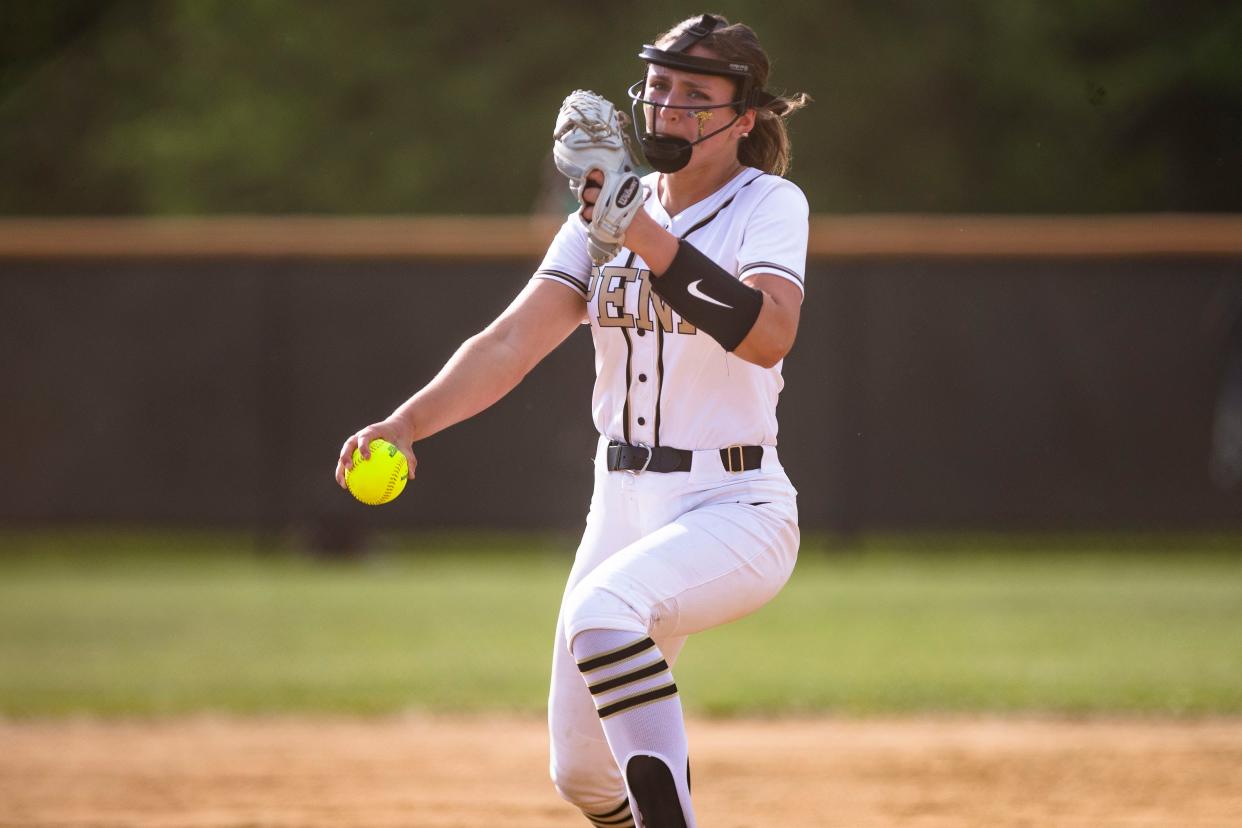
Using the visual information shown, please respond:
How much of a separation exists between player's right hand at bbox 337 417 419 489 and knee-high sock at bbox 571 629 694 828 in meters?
0.56

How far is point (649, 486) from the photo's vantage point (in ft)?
12.2

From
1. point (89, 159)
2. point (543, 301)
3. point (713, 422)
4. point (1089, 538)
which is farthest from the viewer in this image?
point (89, 159)

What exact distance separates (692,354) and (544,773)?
261 cm

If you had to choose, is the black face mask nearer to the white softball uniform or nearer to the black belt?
the white softball uniform

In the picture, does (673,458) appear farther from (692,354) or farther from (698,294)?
(698,294)

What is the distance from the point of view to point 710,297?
3.35 meters

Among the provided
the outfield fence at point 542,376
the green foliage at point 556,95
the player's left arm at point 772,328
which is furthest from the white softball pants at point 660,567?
the green foliage at point 556,95

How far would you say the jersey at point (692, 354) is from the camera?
3.70 metres

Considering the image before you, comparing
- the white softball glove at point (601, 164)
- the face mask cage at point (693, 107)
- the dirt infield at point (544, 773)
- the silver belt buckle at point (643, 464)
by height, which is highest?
the face mask cage at point (693, 107)

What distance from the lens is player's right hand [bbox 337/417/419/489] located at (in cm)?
362

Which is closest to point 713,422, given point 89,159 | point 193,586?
point 193,586

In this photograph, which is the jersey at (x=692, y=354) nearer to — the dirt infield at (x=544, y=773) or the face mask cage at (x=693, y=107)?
the face mask cage at (x=693, y=107)

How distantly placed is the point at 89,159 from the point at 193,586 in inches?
402

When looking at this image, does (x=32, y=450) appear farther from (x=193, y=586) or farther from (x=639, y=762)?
(x=639, y=762)
